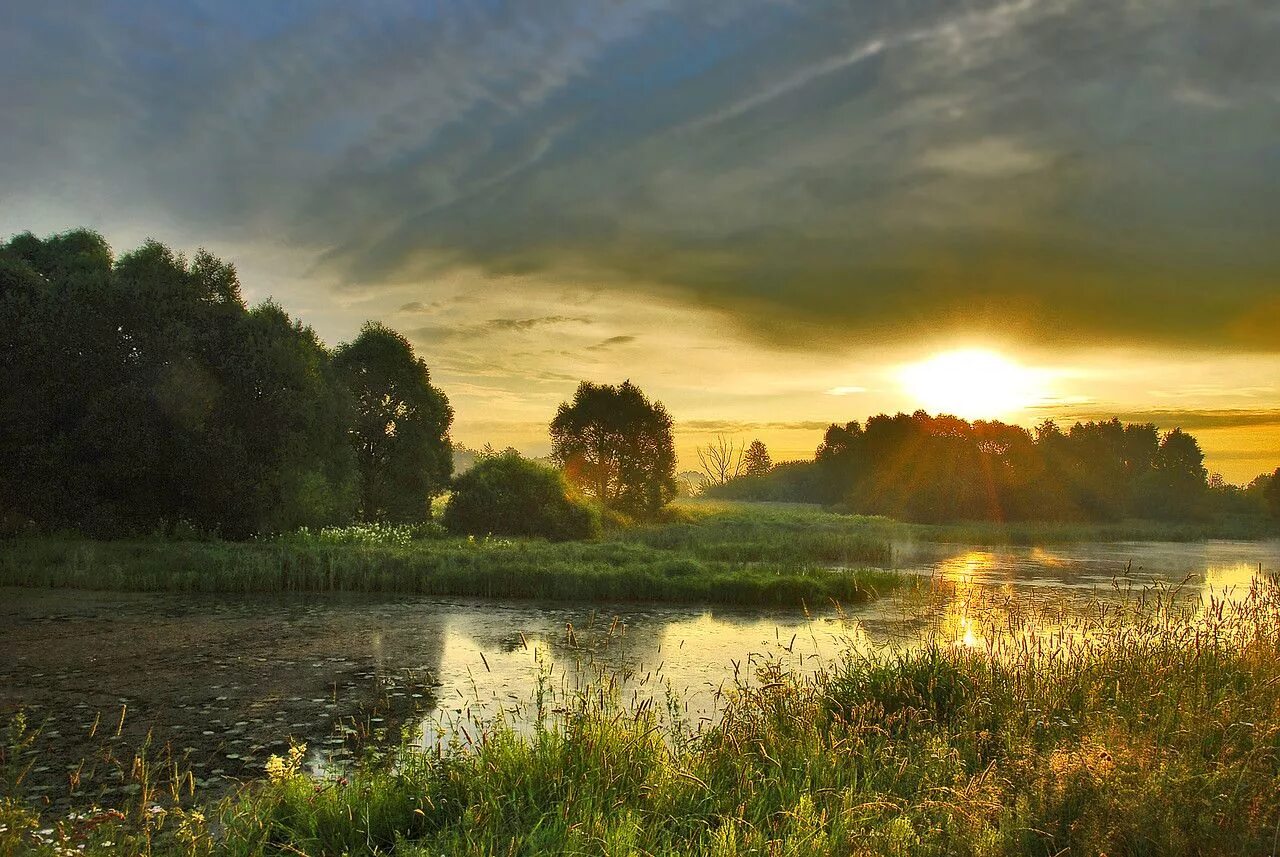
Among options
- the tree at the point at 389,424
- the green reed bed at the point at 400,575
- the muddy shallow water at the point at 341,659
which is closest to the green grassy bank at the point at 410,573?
the green reed bed at the point at 400,575

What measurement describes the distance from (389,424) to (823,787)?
99.2 feet

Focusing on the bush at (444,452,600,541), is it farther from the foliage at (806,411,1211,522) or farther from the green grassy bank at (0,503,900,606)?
the foliage at (806,411,1211,522)

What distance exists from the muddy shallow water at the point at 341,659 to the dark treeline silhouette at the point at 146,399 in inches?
234

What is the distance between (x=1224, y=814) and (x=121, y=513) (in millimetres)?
24794

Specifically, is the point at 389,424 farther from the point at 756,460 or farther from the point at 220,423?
the point at 756,460

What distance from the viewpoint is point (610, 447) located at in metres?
44.4

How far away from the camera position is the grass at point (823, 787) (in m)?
4.48

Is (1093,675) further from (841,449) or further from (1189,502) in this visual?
(841,449)

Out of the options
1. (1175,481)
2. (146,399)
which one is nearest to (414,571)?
(146,399)

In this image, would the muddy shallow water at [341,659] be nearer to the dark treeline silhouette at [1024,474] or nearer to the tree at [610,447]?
the tree at [610,447]

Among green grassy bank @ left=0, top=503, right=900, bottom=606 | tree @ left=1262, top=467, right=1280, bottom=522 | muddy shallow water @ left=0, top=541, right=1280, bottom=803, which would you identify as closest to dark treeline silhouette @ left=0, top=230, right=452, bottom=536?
green grassy bank @ left=0, top=503, right=900, bottom=606

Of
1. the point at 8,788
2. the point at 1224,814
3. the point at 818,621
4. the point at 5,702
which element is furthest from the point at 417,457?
the point at 1224,814

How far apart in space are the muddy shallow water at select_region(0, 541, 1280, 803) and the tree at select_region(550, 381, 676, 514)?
26444 mm

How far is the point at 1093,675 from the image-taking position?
7.85 metres
